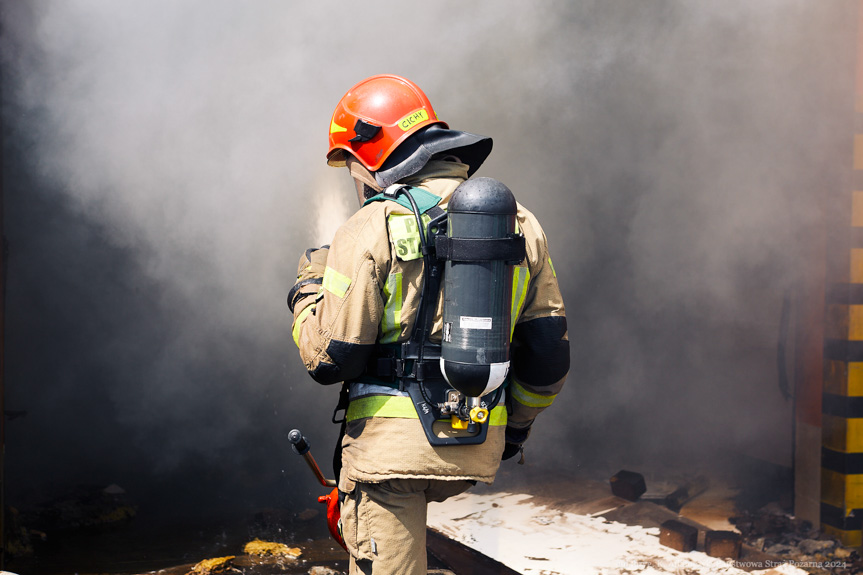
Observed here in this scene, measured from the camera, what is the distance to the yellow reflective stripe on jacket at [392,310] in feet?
6.82

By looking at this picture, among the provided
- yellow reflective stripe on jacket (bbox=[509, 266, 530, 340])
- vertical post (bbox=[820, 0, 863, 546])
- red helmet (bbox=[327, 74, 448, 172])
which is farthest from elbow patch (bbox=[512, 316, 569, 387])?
vertical post (bbox=[820, 0, 863, 546])

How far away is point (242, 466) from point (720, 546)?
134 inches

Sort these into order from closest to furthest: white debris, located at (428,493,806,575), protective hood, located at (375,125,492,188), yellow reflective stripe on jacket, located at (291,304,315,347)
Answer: yellow reflective stripe on jacket, located at (291,304,315,347)
protective hood, located at (375,125,492,188)
white debris, located at (428,493,806,575)

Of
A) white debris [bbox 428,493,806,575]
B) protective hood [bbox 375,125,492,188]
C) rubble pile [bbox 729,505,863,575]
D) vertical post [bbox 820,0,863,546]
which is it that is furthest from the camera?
vertical post [bbox 820,0,863,546]

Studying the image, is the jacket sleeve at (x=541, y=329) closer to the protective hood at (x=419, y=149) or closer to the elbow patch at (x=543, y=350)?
the elbow patch at (x=543, y=350)

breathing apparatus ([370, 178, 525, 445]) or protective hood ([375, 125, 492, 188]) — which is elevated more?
protective hood ([375, 125, 492, 188])

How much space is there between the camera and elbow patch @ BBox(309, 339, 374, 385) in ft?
6.72

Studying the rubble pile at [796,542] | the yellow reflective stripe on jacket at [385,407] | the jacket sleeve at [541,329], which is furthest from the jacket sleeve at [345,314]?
the rubble pile at [796,542]

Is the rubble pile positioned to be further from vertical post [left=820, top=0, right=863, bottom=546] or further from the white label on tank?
the white label on tank

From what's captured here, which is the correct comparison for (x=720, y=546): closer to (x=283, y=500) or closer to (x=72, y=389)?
(x=283, y=500)

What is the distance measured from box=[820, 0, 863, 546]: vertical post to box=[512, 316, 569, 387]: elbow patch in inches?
117

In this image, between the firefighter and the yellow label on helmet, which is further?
the yellow label on helmet

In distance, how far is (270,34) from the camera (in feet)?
15.9

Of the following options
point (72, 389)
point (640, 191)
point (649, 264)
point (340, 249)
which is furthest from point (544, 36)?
point (72, 389)
